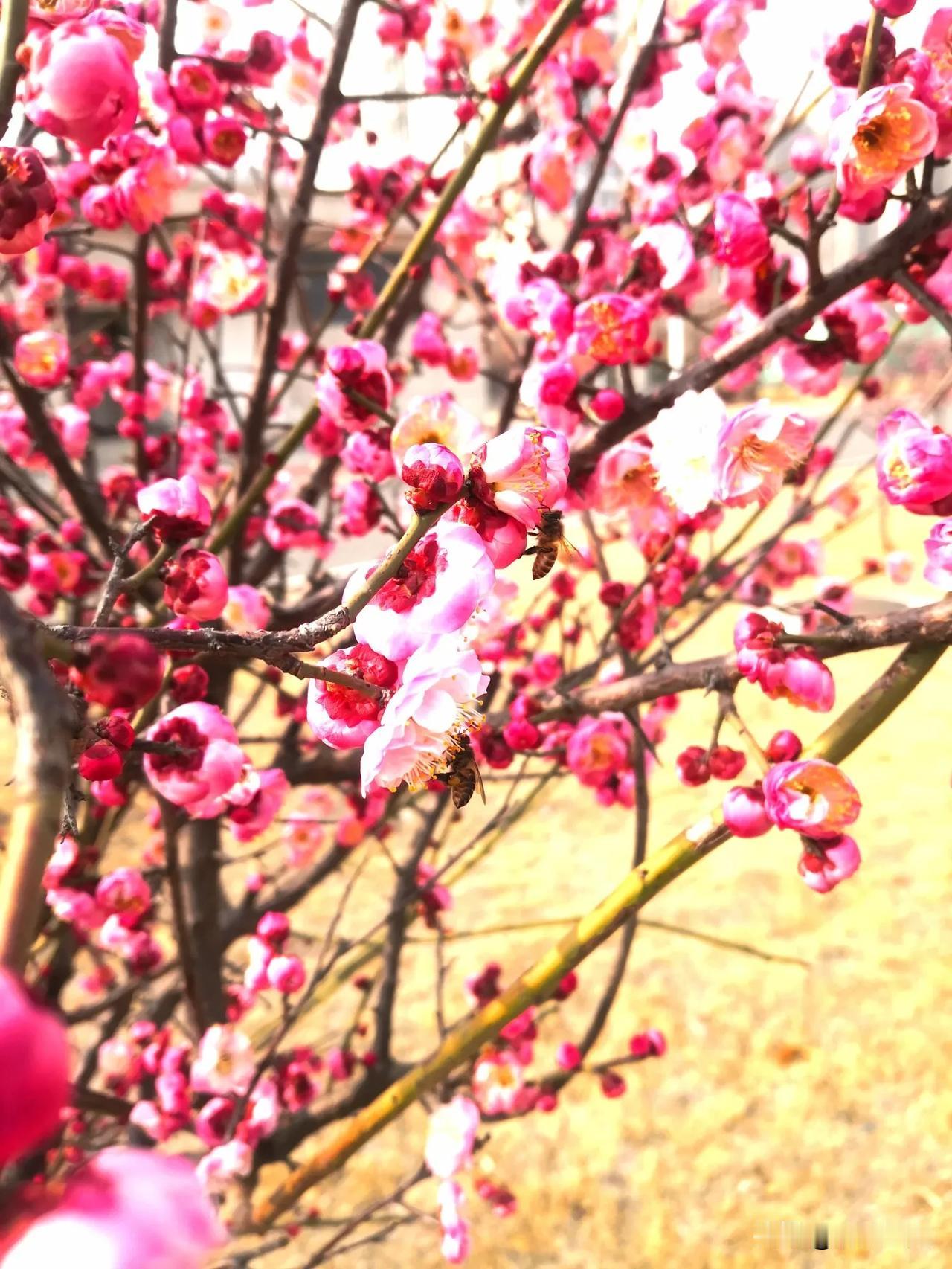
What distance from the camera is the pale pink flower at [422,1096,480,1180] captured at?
1.34m

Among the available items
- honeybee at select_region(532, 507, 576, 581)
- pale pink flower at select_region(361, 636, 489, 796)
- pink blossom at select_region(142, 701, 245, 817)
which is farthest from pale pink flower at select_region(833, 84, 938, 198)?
pink blossom at select_region(142, 701, 245, 817)

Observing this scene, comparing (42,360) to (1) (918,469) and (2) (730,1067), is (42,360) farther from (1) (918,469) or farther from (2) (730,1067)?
(2) (730,1067)

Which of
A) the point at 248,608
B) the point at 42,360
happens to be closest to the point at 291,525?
the point at 248,608

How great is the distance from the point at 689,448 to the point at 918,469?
0.73ft

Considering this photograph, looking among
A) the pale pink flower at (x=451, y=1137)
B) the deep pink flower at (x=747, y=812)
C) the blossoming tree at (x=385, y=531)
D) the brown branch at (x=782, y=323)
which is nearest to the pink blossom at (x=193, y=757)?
the blossoming tree at (x=385, y=531)

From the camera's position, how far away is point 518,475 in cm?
47

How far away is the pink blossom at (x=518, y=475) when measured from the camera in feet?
1.51

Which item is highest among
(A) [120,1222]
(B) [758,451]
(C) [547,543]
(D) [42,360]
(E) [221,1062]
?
(D) [42,360]

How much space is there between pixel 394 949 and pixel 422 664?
1133 mm

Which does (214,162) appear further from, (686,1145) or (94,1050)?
(686,1145)

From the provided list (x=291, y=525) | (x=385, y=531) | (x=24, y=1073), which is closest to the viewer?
(x=24, y=1073)

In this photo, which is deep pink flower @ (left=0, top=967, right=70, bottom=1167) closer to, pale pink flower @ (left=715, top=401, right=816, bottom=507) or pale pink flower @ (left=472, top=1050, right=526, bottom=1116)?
pale pink flower @ (left=715, top=401, right=816, bottom=507)

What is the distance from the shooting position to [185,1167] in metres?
0.25

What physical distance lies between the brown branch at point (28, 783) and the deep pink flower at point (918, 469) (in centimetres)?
62
